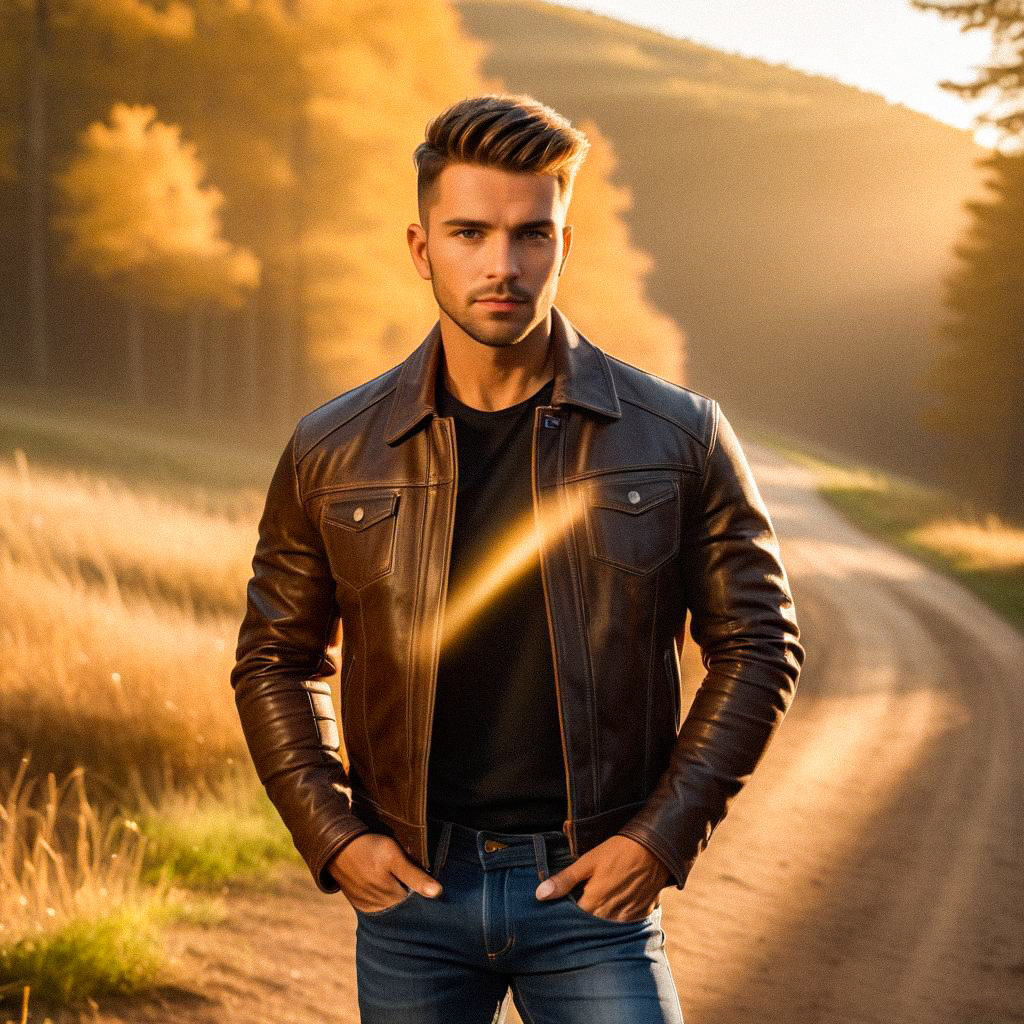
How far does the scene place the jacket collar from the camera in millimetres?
2266

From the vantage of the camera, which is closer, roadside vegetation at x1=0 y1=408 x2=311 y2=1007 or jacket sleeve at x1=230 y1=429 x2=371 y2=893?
jacket sleeve at x1=230 y1=429 x2=371 y2=893

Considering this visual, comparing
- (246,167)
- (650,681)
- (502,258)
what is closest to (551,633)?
(650,681)

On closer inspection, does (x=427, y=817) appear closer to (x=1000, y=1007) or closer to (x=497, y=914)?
(x=497, y=914)

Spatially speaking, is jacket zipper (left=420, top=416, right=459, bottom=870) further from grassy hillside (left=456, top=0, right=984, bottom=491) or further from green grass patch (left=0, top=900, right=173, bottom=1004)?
grassy hillside (left=456, top=0, right=984, bottom=491)

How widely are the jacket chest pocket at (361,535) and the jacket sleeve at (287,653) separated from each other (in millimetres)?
66

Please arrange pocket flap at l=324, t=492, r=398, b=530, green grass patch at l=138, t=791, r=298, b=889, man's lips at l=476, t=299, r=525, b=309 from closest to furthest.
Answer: man's lips at l=476, t=299, r=525, b=309 → pocket flap at l=324, t=492, r=398, b=530 → green grass patch at l=138, t=791, r=298, b=889

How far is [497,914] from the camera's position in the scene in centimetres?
214

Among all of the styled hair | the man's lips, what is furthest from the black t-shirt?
the styled hair

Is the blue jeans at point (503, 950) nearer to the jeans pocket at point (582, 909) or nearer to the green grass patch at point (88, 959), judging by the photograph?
the jeans pocket at point (582, 909)

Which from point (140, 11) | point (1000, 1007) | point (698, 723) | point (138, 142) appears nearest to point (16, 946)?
point (698, 723)

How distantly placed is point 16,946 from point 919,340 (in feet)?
156

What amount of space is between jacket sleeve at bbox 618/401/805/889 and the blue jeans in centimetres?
15

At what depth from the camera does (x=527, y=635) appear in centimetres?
222

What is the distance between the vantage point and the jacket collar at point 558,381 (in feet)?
7.43
